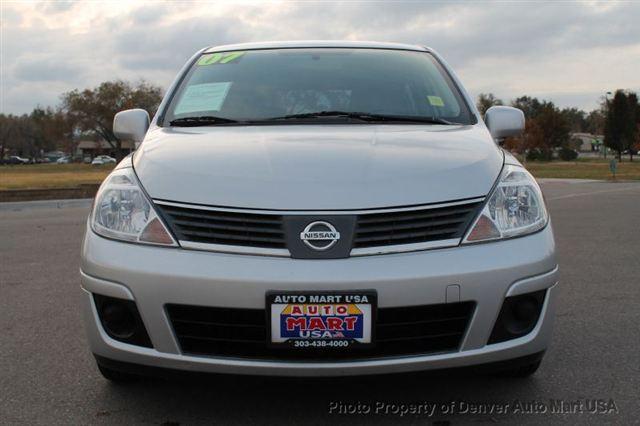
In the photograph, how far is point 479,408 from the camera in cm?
269

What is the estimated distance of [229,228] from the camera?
2.39 meters

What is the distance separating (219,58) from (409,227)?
2.02 meters

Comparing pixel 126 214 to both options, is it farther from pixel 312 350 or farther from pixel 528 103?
pixel 528 103

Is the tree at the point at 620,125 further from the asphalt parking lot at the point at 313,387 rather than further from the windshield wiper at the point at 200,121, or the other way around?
the windshield wiper at the point at 200,121

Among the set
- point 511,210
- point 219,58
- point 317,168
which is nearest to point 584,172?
point 219,58

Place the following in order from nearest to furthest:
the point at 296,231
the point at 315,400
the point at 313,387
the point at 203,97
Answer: the point at 296,231
the point at 315,400
the point at 313,387
the point at 203,97

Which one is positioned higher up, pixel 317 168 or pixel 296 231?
pixel 317 168

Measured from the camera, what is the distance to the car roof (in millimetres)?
4082

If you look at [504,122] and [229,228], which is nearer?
[229,228]

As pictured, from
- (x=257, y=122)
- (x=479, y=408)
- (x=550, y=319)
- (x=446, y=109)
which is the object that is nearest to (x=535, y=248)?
(x=550, y=319)

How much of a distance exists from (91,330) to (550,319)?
1.68 m

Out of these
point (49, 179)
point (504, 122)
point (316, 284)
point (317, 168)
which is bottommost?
point (49, 179)

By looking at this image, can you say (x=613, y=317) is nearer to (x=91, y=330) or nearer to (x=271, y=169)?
(x=271, y=169)

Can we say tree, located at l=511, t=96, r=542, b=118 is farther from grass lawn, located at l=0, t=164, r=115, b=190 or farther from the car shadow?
the car shadow
